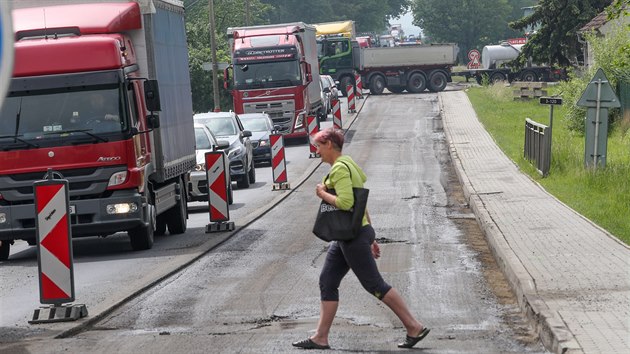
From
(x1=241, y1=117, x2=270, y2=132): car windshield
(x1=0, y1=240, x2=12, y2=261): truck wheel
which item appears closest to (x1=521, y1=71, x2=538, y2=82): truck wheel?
(x1=241, y1=117, x2=270, y2=132): car windshield

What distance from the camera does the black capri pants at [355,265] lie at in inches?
341

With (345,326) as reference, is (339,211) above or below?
above

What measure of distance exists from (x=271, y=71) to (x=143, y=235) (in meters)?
23.7

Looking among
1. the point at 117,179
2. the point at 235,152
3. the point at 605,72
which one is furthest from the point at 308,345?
the point at 605,72

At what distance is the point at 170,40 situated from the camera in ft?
61.3

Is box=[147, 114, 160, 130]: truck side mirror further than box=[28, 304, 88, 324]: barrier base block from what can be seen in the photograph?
Yes

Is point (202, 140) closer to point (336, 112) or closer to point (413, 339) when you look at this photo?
point (336, 112)

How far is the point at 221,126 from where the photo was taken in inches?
1153

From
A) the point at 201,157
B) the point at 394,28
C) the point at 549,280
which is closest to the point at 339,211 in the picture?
the point at 549,280

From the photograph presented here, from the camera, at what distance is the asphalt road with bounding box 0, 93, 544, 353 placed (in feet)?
29.9

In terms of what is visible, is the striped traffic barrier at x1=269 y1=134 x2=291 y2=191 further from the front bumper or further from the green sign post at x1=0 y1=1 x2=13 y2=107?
the green sign post at x1=0 y1=1 x2=13 y2=107

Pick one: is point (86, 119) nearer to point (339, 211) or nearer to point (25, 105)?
point (25, 105)

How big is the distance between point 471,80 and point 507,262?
78983 mm

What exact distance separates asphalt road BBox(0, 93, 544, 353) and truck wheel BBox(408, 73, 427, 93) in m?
47.8
